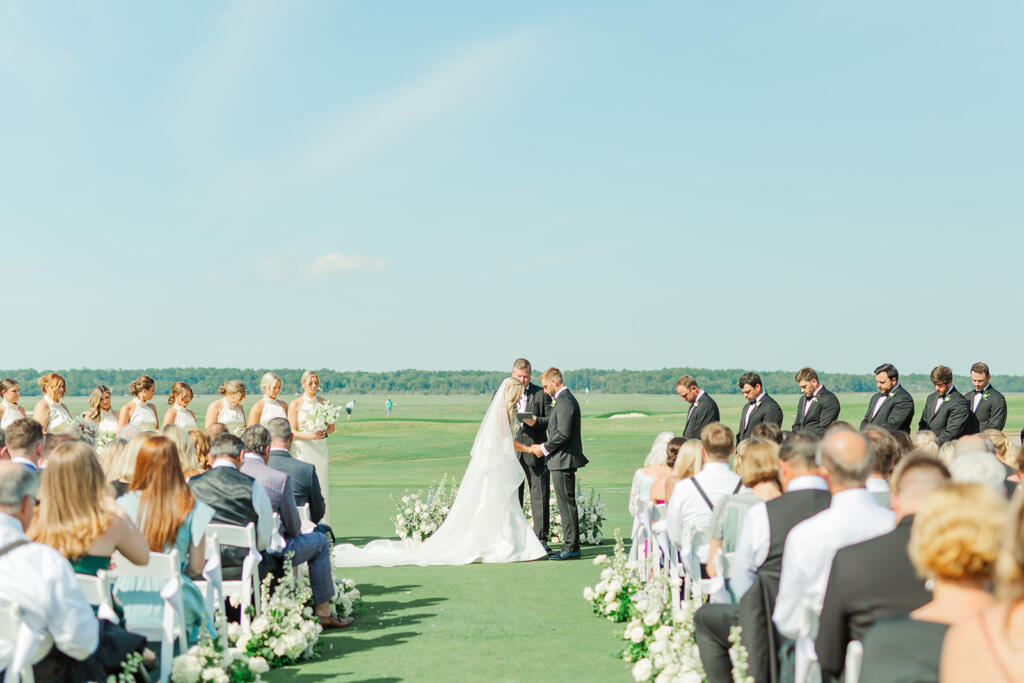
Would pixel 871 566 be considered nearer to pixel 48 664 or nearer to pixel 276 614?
pixel 48 664

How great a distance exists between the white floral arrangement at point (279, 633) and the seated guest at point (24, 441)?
2.01 m

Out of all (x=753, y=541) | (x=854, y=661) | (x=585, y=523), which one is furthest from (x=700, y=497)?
(x=585, y=523)

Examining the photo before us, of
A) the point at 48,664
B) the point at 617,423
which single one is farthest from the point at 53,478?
the point at 617,423

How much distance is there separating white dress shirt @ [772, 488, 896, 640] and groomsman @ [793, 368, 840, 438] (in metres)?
8.96

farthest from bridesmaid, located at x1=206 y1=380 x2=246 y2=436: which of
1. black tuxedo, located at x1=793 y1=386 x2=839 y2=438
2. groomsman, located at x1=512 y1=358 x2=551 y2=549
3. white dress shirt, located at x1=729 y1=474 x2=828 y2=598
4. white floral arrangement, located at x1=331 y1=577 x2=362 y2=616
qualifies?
white dress shirt, located at x1=729 y1=474 x2=828 y2=598

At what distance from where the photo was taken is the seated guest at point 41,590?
443 centimetres

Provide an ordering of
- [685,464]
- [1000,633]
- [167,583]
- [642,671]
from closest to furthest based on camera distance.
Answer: [1000,633]
[167,583]
[642,671]
[685,464]

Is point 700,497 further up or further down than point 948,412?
further down

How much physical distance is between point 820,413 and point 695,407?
174 cm

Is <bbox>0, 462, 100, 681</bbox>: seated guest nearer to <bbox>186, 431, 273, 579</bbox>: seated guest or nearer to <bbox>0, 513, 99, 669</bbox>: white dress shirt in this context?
<bbox>0, 513, 99, 669</bbox>: white dress shirt

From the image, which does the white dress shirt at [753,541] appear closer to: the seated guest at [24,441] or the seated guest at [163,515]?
the seated guest at [163,515]

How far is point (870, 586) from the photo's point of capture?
155 inches

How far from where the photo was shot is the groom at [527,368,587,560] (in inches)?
472

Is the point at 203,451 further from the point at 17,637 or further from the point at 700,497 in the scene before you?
the point at 700,497
